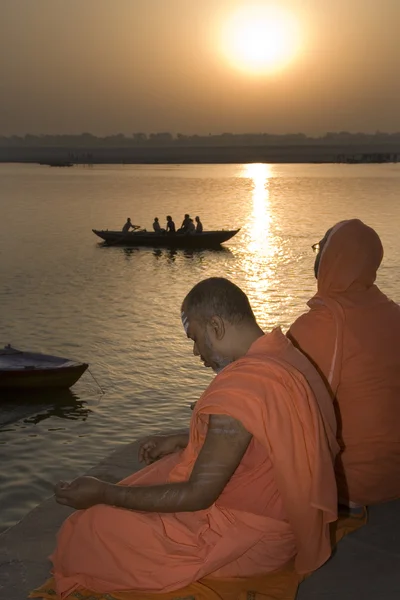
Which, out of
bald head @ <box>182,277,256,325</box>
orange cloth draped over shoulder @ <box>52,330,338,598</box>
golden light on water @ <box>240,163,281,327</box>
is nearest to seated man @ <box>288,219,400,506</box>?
orange cloth draped over shoulder @ <box>52,330,338,598</box>

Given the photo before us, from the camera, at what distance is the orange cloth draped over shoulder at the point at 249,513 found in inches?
112

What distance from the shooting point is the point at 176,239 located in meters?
29.8

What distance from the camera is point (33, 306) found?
19.6m

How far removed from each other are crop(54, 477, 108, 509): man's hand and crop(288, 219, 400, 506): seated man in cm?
122

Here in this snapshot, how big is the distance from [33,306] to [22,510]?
1189 cm

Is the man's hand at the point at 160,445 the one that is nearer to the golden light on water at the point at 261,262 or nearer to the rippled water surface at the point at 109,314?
the rippled water surface at the point at 109,314

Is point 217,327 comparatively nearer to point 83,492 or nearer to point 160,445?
point 83,492

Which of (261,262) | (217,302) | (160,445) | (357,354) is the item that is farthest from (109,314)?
(217,302)

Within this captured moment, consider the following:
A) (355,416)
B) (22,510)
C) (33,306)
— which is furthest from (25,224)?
(355,416)

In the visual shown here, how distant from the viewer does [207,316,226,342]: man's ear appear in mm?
2988

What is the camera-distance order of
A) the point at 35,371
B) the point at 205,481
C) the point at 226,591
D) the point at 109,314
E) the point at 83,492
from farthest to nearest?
the point at 109,314, the point at 35,371, the point at 83,492, the point at 226,591, the point at 205,481

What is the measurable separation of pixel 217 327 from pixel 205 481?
0.57m

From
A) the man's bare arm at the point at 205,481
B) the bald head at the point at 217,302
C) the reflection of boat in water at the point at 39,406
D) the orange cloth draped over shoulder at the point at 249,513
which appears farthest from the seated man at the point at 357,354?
the reflection of boat in water at the point at 39,406

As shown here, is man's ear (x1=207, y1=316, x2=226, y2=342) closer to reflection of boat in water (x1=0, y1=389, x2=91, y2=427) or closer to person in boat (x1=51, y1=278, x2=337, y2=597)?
person in boat (x1=51, y1=278, x2=337, y2=597)
